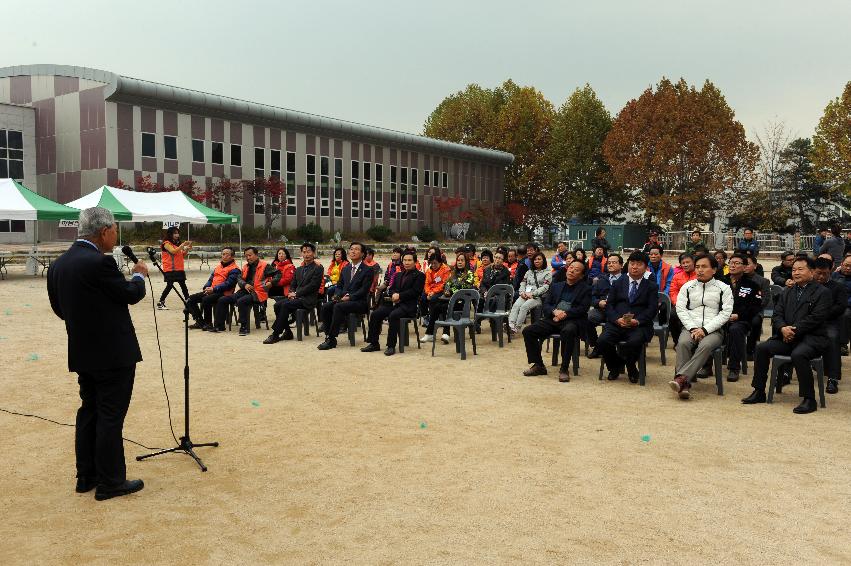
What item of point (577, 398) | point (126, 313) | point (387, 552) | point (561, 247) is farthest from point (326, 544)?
point (561, 247)

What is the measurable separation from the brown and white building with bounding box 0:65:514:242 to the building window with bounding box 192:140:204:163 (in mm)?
62

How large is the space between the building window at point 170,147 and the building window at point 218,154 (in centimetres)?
260

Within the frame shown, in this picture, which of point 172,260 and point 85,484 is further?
point 172,260

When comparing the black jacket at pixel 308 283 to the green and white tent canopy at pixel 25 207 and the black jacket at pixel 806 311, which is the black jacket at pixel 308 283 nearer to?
the black jacket at pixel 806 311

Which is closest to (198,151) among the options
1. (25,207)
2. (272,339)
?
(25,207)

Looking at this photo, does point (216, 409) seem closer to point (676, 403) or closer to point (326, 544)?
point (326, 544)

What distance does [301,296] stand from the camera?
11273mm

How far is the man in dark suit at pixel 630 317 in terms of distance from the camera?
789 cm

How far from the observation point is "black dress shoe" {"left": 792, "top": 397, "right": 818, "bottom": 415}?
6.63m

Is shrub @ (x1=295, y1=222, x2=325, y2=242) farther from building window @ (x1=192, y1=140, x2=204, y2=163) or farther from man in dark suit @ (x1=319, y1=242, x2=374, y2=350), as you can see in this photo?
man in dark suit @ (x1=319, y1=242, x2=374, y2=350)

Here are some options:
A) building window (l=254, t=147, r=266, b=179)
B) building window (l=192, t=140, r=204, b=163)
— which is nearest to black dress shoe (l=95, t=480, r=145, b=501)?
building window (l=192, t=140, r=204, b=163)

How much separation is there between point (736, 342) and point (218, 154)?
129 ft

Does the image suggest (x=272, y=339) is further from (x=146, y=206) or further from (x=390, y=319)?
(x=146, y=206)

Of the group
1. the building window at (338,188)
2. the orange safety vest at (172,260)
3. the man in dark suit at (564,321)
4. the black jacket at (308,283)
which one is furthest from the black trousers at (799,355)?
the building window at (338,188)
